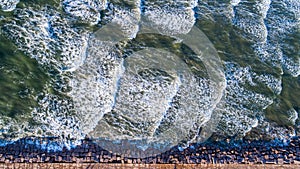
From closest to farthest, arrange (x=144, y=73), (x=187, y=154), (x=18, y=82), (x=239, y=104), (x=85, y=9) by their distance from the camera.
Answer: (x=187, y=154), (x=18, y=82), (x=144, y=73), (x=239, y=104), (x=85, y=9)

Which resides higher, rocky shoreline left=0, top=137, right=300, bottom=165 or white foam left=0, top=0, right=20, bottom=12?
white foam left=0, top=0, right=20, bottom=12

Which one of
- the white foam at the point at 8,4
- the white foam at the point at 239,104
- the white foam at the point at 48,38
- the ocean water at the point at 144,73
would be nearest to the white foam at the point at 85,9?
the ocean water at the point at 144,73

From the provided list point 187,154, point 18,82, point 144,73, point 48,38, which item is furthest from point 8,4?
point 187,154

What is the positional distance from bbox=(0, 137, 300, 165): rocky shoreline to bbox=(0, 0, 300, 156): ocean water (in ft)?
0.38

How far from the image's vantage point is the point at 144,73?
226 inches

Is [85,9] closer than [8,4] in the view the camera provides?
No

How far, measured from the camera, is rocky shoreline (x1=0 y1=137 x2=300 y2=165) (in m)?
4.68

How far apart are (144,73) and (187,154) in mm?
1288

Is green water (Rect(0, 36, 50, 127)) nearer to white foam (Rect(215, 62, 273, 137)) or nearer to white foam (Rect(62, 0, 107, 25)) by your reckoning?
white foam (Rect(62, 0, 107, 25))

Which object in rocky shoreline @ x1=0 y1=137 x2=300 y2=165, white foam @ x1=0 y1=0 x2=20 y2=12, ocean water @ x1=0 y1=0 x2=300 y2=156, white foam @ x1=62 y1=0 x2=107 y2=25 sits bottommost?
rocky shoreline @ x1=0 y1=137 x2=300 y2=165

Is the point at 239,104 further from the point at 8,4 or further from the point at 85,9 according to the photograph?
the point at 8,4

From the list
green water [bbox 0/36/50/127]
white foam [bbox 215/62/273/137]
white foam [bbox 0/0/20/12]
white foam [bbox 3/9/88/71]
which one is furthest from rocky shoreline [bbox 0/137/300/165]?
white foam [bbox 0/0/20/12]

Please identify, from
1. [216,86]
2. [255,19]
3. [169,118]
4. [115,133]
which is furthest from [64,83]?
[255,19]

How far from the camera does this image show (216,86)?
19.4ft
